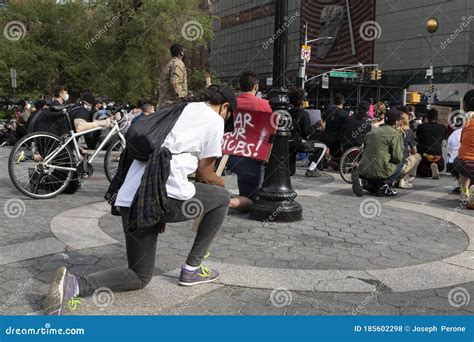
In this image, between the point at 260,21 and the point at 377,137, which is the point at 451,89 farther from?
the point at 377,137

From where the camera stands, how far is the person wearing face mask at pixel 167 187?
10.4ft

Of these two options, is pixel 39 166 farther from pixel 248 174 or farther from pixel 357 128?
pixel 357 128

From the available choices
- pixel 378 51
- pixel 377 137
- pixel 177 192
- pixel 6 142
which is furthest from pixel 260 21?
pixel 177 192

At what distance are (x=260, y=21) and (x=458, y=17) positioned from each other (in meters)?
28.5

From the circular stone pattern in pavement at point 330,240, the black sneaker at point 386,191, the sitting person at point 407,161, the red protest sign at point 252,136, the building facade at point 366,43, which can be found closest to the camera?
the circular stone pattern in pavement at point 330,240

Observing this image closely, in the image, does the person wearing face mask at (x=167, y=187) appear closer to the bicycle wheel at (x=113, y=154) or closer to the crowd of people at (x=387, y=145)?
the bicycle wheel at (x=113, y=154)

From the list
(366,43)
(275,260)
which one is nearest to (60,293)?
(275,260)

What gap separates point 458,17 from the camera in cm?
5744

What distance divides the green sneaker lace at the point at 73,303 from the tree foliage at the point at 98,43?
26393 millimetres

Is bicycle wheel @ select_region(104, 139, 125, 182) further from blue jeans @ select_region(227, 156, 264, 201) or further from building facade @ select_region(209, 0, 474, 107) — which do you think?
building facade @ select_region(209, 0, 474, 107)

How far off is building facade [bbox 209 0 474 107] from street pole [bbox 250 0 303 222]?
5399 cm

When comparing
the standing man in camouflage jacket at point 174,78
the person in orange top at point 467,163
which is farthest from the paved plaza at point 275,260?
the standing man in camouflage jacket at point 174,78

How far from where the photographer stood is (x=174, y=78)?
733 cm

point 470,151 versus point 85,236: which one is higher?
point 470,151
